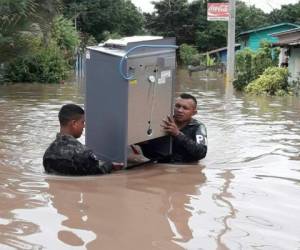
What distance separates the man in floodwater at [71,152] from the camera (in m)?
5.88

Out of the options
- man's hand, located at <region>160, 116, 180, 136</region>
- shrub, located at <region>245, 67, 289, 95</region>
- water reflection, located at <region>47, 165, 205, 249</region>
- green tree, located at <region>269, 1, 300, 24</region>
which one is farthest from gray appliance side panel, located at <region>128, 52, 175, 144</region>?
green tree, located at <region>269, 1, 300, 24</region>

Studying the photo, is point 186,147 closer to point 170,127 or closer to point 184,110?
point 170,127

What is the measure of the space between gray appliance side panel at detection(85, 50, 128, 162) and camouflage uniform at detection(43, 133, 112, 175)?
221mm

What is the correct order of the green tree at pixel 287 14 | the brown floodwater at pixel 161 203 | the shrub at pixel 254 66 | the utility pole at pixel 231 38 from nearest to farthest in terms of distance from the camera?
the brown floodwater at pixel 161 203 < the shrub at pixel 254 66 < the utility pole at pixel 231 38 < the green tree at pixel 287 14

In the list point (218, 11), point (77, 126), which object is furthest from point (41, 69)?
point (77, 126)

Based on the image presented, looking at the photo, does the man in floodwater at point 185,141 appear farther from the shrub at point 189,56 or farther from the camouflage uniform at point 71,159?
the shrub at point 189,56

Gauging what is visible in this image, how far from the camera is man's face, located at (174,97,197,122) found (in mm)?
6895

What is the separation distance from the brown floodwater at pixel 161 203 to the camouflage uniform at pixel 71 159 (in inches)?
4.2

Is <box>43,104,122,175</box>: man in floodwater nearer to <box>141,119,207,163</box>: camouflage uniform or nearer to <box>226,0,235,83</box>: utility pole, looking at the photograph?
<box>141,119,207,163</box>: camouflage uniform

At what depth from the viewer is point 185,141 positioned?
21.8ft

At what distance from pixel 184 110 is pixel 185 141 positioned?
0.43 m

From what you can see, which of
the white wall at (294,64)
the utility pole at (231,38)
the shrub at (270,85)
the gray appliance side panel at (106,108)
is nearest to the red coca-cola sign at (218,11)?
the utility pole at (231,38)

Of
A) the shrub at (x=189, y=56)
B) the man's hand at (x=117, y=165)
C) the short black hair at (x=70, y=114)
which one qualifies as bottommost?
the man's hand at (x=117, y=165)

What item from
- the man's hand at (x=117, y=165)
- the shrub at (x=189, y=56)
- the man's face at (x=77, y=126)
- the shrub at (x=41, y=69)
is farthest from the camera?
the shrub at (x=189, y=56)
